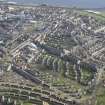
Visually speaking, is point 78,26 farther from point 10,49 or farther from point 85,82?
point 85,82

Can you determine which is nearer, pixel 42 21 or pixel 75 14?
pixel 42 21

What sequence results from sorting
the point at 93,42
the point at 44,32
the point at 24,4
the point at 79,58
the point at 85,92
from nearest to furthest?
the point at 85,92
the point at 79,58
the point at 93,42
the point at 44,32
the point at 24,4

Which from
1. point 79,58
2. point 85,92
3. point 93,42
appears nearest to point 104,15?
point 93,42

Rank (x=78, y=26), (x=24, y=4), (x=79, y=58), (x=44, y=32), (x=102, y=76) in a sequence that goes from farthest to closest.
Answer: (x=24, y=4)
(x=78, y=26)
(x=44, y=32)
(x=79, y=58)
(x=102, y=76)

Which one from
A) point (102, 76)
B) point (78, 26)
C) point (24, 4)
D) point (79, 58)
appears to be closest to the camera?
point (102, 76)

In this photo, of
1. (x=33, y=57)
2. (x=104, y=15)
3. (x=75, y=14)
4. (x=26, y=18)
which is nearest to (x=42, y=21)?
(x=26, y=18)

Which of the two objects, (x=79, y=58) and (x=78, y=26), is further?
(x=78, y=26)

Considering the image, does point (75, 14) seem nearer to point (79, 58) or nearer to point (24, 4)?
point (24, 4)

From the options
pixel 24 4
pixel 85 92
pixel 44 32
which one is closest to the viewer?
pixel 85 92
